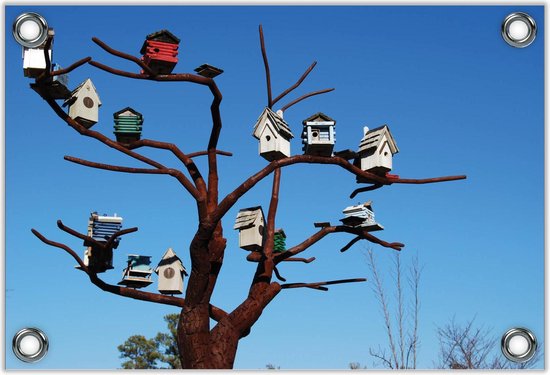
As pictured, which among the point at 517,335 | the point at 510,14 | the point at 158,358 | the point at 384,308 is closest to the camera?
the point at 517,335

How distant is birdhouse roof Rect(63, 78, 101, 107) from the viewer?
5.16 metres

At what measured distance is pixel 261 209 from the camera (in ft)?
19.0

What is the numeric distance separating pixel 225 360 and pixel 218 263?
2.12ft

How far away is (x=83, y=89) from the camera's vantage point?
5.22 metres

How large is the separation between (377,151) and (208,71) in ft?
4.43

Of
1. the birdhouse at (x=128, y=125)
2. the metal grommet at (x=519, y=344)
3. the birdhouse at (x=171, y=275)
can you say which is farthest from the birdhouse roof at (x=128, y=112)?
the metal grommet at (x=519, y=344)

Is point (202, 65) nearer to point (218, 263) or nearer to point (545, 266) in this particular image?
point (218, 263)

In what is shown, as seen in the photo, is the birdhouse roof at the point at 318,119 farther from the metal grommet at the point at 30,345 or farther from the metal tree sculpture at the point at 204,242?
the metal grommet at the point at 30,345

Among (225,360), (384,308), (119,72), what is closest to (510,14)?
(119,72)

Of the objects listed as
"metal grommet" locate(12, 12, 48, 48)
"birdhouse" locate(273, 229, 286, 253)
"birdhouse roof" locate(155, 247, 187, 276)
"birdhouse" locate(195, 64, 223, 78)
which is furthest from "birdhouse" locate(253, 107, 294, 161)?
"metal grommet" locate(12, 12, 48, 48)

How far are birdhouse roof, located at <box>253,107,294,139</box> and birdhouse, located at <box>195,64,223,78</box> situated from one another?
1.41 feet

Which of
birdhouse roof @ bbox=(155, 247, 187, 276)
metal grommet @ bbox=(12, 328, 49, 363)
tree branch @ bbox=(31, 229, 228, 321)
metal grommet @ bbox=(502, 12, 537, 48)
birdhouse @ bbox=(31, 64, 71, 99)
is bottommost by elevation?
metal grommet @ bbox=(12, 328, 49, 363)

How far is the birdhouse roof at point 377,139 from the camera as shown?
215 inches

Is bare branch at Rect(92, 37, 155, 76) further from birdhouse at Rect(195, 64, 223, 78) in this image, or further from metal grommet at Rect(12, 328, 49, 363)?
metal grommet at Rect(12, 328, 49, 363)
